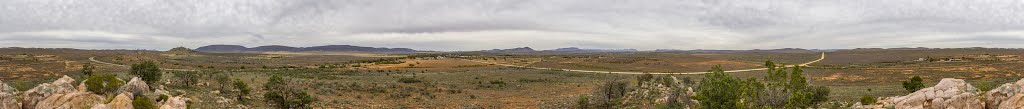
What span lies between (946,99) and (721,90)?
9634 millimetres

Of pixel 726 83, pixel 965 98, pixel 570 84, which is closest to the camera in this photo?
pixel 726 83

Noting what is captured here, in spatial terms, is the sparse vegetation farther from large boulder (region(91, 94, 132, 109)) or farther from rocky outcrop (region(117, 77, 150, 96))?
rocky outcrop (region(117, 77, 150, 96))

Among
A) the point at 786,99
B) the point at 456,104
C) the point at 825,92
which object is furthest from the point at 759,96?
the point at 456,104

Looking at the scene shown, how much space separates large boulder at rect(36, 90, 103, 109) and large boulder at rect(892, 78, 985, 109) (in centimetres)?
2958

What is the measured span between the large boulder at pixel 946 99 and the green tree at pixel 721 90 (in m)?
8.02

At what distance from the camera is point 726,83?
15672 mm

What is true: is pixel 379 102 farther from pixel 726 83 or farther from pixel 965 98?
pixel 965 98

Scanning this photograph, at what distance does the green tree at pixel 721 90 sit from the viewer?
51.8 ft

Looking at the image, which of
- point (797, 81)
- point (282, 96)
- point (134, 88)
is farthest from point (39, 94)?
point (797, 81)

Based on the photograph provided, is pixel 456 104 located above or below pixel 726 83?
below

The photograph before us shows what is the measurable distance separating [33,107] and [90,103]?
2016 mm

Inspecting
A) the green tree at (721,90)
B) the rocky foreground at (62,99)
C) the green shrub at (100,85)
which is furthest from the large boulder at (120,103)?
the green tree at (721,90)

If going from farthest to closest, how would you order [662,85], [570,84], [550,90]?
[570,84], [550,90], [662,85]

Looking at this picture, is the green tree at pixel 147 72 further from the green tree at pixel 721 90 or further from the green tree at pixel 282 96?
the green tree at pixel 721 90
